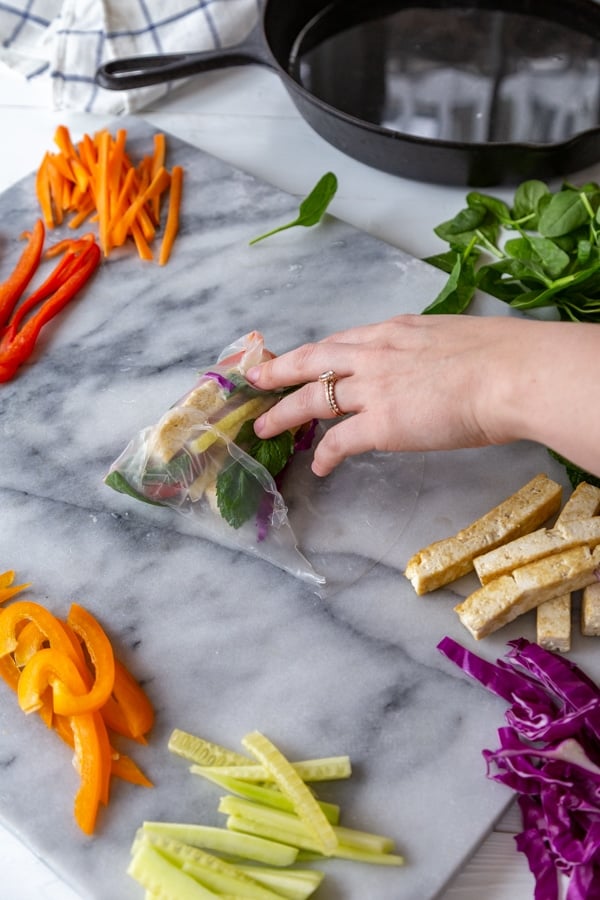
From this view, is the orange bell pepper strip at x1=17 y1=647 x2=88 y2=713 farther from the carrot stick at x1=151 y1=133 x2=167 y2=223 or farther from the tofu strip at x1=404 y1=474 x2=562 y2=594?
the carrot stick at x1=151 y1=133 x2=167 y2=223

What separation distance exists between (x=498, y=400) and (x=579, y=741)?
497 millimetres

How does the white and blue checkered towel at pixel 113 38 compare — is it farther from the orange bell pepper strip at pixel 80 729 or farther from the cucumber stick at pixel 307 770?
the cucumber stick at pixel 307 770

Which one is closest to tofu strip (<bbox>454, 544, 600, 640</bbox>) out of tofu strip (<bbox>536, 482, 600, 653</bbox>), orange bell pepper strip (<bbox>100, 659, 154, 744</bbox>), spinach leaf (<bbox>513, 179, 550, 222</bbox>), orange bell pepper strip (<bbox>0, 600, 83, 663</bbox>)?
tofu strip (<bbox>536, 482, 600, 653</bbox>)

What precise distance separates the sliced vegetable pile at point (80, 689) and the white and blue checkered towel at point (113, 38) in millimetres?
1382

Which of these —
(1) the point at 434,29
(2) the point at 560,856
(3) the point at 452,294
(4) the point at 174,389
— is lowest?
(2) the point at 560,856

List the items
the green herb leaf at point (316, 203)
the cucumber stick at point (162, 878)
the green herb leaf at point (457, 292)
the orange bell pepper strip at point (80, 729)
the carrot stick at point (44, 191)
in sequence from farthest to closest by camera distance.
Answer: the carrot stick at point (44, 191) → the green herb leaf at point (316, 203) → the green herb leaf at point (457, 292) → the orange bell pepper strip at point (80, 729) → the cucumber stick at point (162, 878)

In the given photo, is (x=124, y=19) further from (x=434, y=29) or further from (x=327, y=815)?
(x=327, y=815)

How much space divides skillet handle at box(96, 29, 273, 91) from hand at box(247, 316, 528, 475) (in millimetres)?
817

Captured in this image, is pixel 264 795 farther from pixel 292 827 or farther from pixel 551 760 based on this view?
pixel 551 760

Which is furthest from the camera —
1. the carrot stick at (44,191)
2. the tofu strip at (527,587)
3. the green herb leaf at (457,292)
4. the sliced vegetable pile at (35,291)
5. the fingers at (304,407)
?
the carrot stick at (44,191)

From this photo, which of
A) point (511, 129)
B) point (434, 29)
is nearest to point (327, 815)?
point (511, 129)

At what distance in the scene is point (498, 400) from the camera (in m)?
1.51

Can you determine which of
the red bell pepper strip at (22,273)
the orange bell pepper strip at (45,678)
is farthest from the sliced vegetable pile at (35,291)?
the orange bell pepper strip at (45,678)

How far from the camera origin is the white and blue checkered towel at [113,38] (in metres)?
2.53
